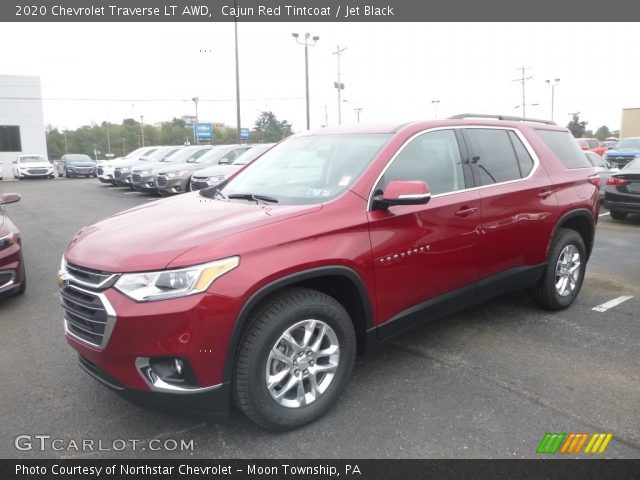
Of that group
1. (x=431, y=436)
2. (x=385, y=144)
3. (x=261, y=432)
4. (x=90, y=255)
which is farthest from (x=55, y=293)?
(x=431, y=436)

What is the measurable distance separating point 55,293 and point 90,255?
11.1 feet

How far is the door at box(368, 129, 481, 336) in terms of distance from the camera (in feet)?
10.6

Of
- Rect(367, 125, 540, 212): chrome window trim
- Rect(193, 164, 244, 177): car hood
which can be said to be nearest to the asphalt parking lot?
Rect(367, 125, 540, 212): chrome window trim

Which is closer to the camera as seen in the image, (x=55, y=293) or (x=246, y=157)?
(x=55, y=293)

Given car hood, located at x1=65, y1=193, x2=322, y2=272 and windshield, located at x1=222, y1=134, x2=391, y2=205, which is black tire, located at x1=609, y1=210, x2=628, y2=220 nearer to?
windshield, located at x1=222, y1=134, x2=391, y2=205

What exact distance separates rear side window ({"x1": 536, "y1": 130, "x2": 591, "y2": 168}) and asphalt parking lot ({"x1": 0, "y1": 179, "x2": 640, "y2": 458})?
1439 millimetres

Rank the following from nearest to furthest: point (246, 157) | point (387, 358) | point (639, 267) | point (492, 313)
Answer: point (387, 358) → point (492, 313) → point (639, 267) → point (246, 157)

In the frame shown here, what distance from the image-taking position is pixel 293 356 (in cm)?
290

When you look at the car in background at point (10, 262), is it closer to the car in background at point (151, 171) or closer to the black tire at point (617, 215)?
the car in background at point (151, 171)

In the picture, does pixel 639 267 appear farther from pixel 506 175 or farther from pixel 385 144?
pixel 385 144

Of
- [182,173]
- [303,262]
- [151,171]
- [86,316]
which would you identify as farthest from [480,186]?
[151,171]

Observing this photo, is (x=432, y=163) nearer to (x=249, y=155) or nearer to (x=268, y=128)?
(x=249, y=155)

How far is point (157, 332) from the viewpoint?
250cm
